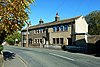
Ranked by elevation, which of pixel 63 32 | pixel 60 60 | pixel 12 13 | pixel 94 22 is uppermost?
pixel 94 22

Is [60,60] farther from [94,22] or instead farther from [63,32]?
[94,22]

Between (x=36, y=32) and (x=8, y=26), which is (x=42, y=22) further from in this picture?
(x=8, y=26)

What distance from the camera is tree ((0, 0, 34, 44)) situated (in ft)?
48.8

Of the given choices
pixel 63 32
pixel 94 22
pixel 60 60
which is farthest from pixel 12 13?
pixel 94 22

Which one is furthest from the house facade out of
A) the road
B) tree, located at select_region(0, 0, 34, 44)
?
tree, located at select_region(0, 0, 34, 44)

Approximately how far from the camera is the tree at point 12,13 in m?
14.9

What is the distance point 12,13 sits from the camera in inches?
611

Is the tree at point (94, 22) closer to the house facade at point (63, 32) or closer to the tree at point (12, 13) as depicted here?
the house facade at point (63, 32)

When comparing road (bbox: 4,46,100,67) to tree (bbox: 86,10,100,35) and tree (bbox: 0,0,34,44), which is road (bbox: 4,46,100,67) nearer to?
tree (bbox: 0,0,34,44)

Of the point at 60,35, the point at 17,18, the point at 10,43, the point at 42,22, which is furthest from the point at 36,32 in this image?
the point at 17,18

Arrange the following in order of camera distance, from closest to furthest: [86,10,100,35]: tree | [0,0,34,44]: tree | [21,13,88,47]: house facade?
[0,0,34,44]: tree
[21,13,88,47]: house facade
[86,10,100,35]: tree

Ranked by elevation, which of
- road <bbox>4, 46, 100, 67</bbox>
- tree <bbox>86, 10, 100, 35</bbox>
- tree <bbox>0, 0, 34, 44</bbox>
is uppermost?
tree <bbox>86, 10, 100, 35</bbox>

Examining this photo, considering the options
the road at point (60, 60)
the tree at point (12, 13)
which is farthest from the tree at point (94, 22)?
the tree at point (12, 13)

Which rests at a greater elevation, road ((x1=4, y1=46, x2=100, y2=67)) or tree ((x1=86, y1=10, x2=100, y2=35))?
tree ((x1=86, y1=10, x2=100, y2=35))
